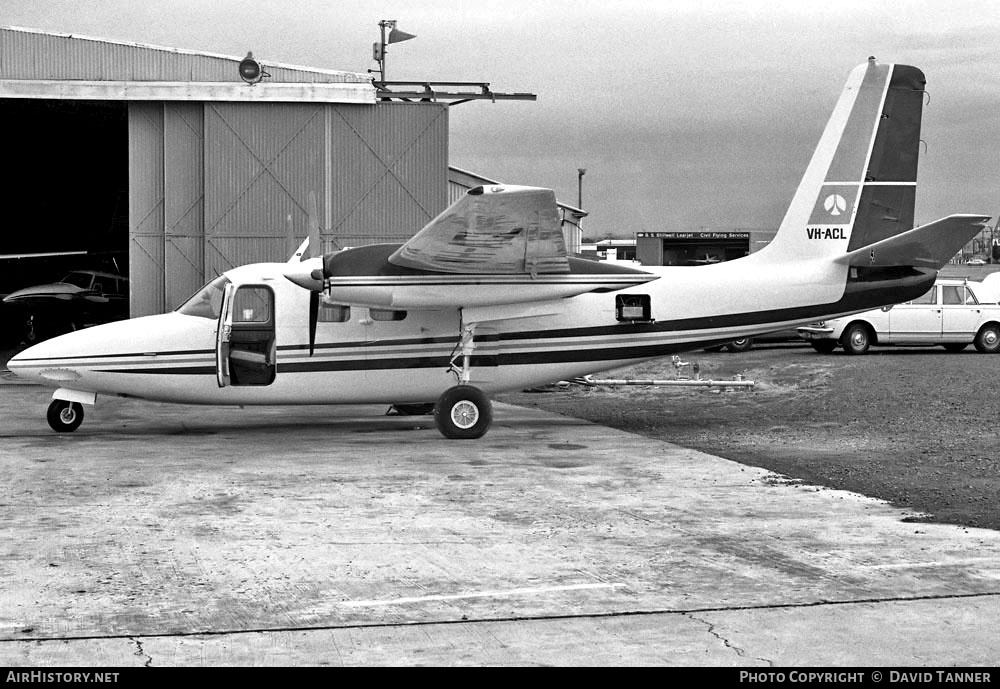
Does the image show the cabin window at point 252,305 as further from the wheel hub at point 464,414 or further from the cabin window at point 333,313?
the wheel hub at point 464,414

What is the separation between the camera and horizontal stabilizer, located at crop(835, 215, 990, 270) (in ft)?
48.4

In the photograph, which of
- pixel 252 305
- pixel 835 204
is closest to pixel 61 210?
pixel 252 305

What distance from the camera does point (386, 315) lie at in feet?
48.4

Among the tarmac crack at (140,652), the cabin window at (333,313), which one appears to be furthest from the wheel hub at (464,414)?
the tarmac crack at (140,652)

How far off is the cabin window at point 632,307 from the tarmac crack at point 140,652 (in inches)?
407

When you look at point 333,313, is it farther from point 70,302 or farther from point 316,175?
point 70,302

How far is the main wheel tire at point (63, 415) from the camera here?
48.3 ft

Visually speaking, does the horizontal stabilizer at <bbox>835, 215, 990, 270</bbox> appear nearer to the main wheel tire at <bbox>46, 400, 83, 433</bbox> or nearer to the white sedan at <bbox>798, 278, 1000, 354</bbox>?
the main wheel tire at <bbox>46, 400, 83, 433</bbox>

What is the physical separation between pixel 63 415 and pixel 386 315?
4494 millimetres

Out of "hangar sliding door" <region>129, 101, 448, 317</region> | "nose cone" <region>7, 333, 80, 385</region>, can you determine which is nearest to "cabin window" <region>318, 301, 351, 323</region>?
"nose cone" <region>7, 333, 80, 385</region>

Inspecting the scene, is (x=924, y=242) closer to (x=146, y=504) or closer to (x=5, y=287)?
(x=146, y=504)

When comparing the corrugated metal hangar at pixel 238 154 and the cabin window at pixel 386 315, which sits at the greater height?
the corrugated metal hangar at pixel 238 154

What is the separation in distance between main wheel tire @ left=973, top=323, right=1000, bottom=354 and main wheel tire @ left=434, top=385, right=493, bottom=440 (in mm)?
18214

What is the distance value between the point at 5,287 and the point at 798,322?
29028 millimetres
